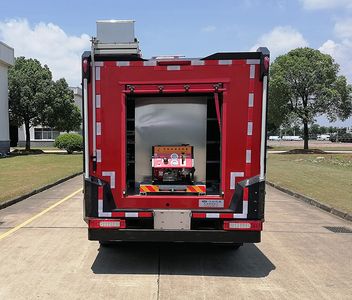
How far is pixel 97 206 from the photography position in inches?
217

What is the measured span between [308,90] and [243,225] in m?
38.7

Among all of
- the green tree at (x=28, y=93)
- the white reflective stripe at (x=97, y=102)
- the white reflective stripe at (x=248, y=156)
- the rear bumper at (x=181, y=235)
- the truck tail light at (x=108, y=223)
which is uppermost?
the green tree at (x=28, y=93)

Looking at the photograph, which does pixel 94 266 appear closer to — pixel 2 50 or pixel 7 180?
pixel 7 180

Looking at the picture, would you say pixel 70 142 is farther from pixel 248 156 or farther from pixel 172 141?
pixel 248 156

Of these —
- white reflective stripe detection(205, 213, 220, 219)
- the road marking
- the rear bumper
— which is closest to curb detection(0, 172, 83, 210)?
the road marking

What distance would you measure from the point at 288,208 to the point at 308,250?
433 centimetres

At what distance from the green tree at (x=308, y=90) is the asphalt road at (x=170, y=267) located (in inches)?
1357

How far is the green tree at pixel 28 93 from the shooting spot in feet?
127

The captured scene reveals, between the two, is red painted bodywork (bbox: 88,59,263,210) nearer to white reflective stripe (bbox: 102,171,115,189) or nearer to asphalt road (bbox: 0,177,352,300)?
white reflective stripe (bbox: 102,171,115,189)

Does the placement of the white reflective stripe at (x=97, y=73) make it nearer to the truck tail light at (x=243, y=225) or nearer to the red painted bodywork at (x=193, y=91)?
the red painted bodywork at (x=193, y=91)

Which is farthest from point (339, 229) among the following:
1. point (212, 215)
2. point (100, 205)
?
point (100, 205)

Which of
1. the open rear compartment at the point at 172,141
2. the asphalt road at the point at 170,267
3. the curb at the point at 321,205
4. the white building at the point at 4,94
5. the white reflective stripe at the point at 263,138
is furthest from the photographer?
the white building at the point at 4,94

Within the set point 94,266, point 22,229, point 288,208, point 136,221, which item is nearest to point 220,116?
point 136,221

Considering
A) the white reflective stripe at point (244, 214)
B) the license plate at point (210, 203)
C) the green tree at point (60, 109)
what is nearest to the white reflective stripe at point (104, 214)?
the license plate at point (210, 203)
